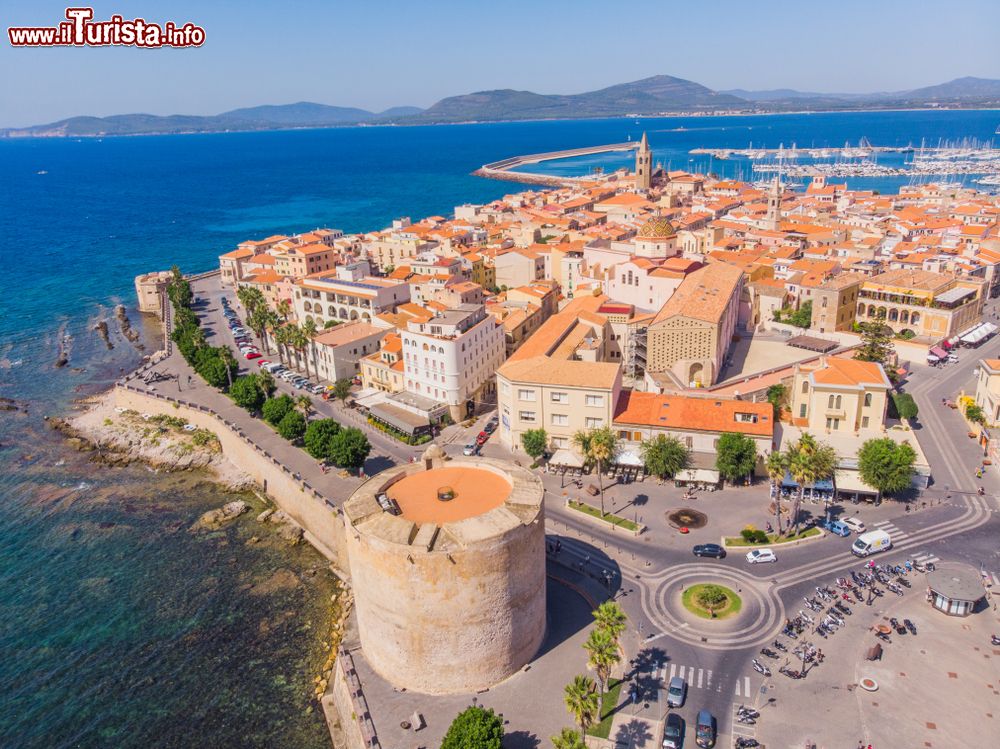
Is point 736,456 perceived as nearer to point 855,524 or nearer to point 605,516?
point 855,524

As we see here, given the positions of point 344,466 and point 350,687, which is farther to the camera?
point 344,466

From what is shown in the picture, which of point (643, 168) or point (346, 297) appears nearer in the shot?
point (346, 297)

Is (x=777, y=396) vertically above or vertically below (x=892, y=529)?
above

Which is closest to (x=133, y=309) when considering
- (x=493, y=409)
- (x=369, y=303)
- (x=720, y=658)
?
(x=369, y=303)

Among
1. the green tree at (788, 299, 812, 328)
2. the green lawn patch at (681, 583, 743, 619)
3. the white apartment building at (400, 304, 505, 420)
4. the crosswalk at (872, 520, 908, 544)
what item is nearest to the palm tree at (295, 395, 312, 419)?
the white apartment building at (400, 304, 505, 420)

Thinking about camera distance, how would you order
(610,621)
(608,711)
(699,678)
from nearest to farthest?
(610,621) < (608,711) < (699,678)

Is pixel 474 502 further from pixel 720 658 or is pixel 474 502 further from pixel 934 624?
pixel 934 624

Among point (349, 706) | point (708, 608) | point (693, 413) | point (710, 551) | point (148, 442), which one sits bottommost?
point (148, 442)

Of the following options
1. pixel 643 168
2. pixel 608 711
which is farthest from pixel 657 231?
pixel 643 168
